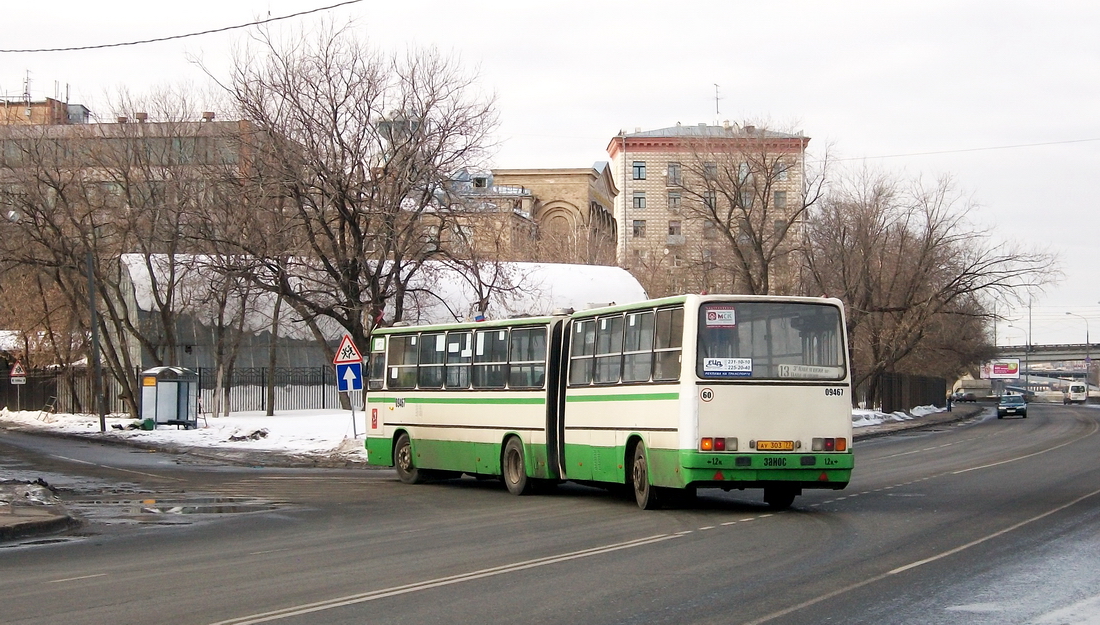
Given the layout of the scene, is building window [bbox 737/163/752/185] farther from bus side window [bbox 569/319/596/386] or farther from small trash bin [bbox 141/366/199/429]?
bus side window [bbox 569/319/596/386]

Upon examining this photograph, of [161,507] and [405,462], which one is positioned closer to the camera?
[161,507]

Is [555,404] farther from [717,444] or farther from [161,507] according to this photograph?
[161,507]

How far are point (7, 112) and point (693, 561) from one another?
48457 millimetres

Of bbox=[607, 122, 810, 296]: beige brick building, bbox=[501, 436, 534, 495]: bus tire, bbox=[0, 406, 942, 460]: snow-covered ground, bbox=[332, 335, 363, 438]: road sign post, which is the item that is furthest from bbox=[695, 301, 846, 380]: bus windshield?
bbox=[607, 122, 810, 296]: beige brick building

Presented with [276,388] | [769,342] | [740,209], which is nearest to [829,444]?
[769,342]

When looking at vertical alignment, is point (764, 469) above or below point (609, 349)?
below

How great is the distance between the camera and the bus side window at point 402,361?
79.9 ft

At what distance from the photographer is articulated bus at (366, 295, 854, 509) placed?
54.9ft

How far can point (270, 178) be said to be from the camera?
3434 cm

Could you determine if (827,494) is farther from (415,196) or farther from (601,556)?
(415,196)

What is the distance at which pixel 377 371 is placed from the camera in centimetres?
2570

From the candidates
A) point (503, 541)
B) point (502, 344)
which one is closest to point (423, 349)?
point (502, 344)

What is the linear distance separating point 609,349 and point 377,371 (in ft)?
26.1

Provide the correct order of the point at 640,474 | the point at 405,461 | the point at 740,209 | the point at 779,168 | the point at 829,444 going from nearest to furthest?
the point at 829,444, the point at 640,474, the point at 405,461, the point at 779,168, the point at 740,209
